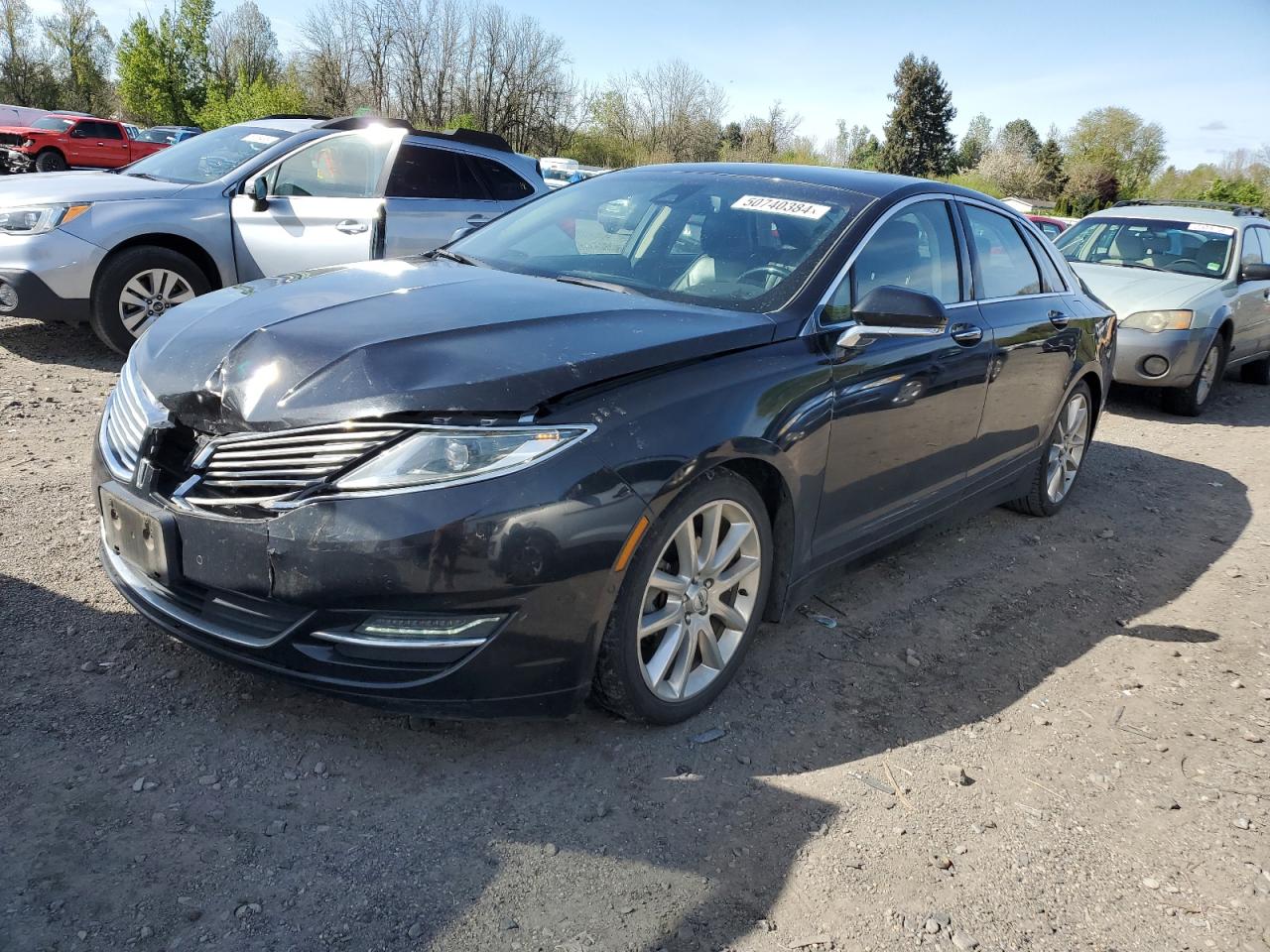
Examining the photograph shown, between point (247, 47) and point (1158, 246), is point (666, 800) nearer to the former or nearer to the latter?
point (1158, 246)

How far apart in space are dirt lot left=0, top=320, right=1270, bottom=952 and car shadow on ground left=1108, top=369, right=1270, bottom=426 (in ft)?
16.8

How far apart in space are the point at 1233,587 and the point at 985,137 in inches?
3596

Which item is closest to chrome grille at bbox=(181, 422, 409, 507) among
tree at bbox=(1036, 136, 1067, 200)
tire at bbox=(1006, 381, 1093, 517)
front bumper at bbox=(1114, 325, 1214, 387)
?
tire at bbox=(1006, 381, 1093, 517)

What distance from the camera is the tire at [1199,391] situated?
329 inches

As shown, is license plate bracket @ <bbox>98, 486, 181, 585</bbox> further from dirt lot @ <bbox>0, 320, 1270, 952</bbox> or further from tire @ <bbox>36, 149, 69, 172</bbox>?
tire @ <bbox>36, 149, 69, 172</bbox>

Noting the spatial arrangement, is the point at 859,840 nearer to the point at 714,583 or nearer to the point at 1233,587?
the point at 714,583

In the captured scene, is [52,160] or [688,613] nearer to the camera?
[688,613]

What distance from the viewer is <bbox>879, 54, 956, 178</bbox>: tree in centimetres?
7438

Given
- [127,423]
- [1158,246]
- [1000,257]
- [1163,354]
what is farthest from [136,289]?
[1158,246]

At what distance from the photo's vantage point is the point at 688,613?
2.92m

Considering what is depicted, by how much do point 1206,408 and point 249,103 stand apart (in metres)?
46.4

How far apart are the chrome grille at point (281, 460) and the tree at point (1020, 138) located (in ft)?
206

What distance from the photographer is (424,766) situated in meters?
2.66

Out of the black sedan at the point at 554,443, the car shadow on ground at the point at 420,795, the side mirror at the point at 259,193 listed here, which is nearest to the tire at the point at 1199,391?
the black sedan at the point at 554,443
